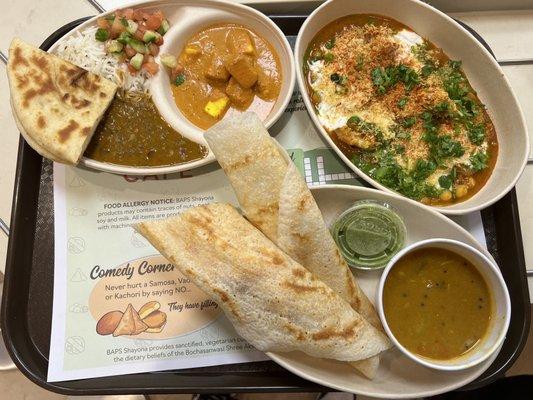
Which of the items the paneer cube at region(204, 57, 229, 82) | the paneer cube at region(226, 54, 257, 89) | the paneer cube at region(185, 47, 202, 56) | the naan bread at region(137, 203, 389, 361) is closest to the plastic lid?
the naan bread at region(137, 203, 389, 361)

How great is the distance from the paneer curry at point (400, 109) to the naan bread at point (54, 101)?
3.31 feet

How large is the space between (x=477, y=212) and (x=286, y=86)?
1.05m

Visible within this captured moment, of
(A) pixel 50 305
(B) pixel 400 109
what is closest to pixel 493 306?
(B) pixel 400 109


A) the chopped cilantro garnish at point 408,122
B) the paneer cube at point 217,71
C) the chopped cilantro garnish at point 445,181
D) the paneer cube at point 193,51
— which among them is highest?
the paneer cube at point 193,51

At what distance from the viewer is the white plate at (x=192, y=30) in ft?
6.99

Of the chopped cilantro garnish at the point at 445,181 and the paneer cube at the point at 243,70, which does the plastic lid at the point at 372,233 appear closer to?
the chopped cilantro garnish at the point at 445,181

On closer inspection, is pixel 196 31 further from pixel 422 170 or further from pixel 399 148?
pixel 422 170

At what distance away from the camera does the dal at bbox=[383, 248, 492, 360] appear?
5.93 ft

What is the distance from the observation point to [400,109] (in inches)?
86.3

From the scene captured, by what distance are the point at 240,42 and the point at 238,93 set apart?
0.81ft

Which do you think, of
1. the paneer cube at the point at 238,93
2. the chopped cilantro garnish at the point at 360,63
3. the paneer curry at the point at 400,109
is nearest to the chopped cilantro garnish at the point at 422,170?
the paneer curry at the point at 400,109

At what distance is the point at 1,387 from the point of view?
10.6 ft

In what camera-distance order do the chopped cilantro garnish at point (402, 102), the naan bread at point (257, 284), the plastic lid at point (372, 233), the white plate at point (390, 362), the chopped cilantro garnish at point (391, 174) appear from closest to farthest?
the naan bread at point (257, 284) → the white plate at point (390, 362) → the plastic lid at point (372, 233) → the chopped cilantro garnish at point (391, 174) → the chopped cilantro garnish at point (402, 102)

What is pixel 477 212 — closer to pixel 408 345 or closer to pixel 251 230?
pixel 408 345
